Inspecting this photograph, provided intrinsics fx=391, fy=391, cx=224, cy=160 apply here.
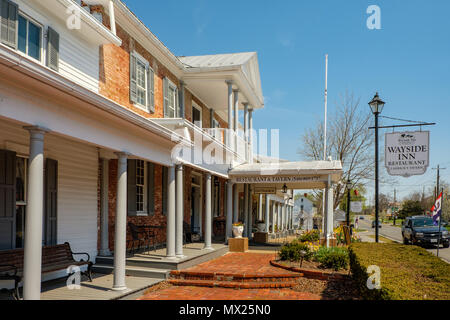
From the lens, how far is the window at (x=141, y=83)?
11.8m

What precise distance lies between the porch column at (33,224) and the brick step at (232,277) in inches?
180

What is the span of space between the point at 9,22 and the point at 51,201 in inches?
153

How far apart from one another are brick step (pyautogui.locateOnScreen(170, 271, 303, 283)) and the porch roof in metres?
5.90

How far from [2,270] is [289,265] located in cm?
682

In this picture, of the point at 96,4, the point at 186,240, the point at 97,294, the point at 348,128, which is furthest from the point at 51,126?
the point at 348,128

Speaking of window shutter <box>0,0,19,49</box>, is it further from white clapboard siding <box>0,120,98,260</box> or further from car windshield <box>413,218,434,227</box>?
car windshield <box>413,218,434,227</box>

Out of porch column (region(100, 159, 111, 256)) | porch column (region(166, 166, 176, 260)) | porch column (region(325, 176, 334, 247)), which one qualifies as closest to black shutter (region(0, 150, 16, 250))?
porch column (region(100, 159, 111, 256))

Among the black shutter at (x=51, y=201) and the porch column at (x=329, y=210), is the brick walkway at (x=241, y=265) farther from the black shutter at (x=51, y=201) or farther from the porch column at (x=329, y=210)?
the black shutter at (x=51, y=201)

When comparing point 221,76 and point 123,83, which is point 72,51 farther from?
point 221,76

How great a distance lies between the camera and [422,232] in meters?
21.5

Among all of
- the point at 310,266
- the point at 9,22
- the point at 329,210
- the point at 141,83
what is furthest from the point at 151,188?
the point at 329,210

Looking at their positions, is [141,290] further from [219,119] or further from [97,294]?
[219,119]

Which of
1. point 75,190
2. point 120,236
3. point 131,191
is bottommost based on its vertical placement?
point 120,236

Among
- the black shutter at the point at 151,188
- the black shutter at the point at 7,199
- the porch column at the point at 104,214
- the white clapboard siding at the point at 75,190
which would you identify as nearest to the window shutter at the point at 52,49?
the white clapboard siding at the point at 75,190
